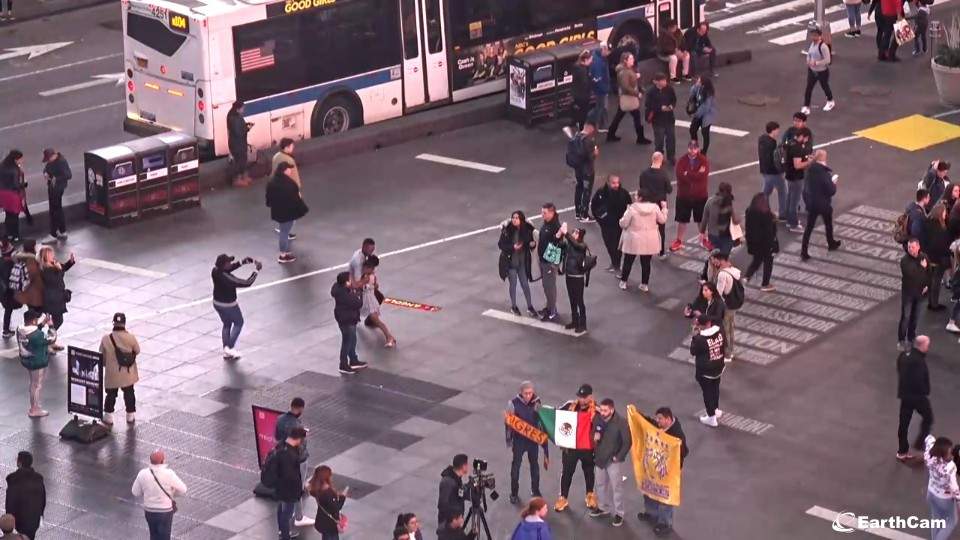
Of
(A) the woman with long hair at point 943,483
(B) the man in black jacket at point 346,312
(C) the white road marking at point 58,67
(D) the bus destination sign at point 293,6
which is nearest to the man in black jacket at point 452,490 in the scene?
(A) the woman with long hair at point 943,483

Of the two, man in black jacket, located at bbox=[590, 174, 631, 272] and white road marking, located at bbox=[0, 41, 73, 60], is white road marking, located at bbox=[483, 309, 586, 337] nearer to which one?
man in black jacket, located at bbox=[590, 174, 631, 272]

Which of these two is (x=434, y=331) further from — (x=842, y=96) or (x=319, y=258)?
(x=842, y=96)

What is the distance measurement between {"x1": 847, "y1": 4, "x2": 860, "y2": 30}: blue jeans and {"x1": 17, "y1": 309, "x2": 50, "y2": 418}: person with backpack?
22.8 m

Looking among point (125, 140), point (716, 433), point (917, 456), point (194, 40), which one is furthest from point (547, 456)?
point (125, 140)

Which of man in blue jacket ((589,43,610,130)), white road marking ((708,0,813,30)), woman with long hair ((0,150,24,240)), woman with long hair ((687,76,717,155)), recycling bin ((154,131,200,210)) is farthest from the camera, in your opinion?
white road marking ((708,0,813,30))

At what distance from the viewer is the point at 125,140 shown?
121 ft

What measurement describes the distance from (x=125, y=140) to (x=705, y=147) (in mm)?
10773

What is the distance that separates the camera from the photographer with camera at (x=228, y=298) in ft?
86.3

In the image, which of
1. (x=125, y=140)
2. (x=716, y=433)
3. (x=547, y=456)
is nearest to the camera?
(x=547, y=456)

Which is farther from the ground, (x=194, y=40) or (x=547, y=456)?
(x=194, y=40)

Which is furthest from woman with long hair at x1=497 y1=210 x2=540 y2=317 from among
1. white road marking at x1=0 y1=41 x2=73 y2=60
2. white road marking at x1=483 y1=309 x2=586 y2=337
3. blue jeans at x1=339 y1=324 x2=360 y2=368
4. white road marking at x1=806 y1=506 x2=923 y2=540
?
white road marking at x1=0 y1=41 x2=73 y2=60

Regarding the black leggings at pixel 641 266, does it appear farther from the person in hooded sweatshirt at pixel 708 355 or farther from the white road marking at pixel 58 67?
the white road marking at pixel 58 67

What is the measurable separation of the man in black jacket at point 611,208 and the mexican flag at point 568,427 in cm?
760

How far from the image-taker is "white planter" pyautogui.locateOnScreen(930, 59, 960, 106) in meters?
37.2
